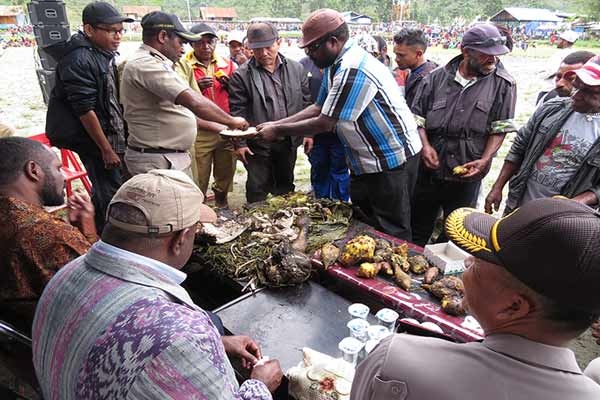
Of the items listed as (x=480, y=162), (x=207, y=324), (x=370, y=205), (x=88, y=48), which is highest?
(x=88, y=48)

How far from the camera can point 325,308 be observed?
7.40 feet

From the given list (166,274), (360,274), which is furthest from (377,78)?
(166,274)

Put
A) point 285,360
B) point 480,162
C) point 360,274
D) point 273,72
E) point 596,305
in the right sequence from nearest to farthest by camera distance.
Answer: point 596,305, point 285,360, point 360,274, point 480,162, point 273,72

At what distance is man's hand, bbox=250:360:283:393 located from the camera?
170 centimetres

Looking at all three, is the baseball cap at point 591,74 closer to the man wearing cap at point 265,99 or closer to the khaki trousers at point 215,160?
the man wearing cap at point 265,99

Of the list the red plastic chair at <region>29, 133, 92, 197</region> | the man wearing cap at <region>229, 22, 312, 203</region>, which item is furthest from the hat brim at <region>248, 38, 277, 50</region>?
the red plastic chair at <region>29, 133, 92, 197</region>

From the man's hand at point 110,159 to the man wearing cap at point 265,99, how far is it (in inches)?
48.8

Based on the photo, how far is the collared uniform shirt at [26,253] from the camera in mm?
1769

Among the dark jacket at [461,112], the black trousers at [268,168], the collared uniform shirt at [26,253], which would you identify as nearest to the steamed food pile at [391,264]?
the dark jacket at [461,112]

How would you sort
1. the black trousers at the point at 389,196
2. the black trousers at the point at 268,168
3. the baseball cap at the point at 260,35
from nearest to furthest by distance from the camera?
the black trousers at the point at 389,196 → the baseball cap at the point at 260,35 → the black trousers at the point at 268,168

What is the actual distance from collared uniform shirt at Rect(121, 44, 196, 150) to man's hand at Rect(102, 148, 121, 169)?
360 millimetres

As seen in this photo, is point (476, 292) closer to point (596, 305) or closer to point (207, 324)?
point (596, 305)

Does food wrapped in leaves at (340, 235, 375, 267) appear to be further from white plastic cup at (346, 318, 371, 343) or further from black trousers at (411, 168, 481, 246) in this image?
black trousers at (411, 168, 481, 246)

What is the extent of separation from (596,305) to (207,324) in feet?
3.13
